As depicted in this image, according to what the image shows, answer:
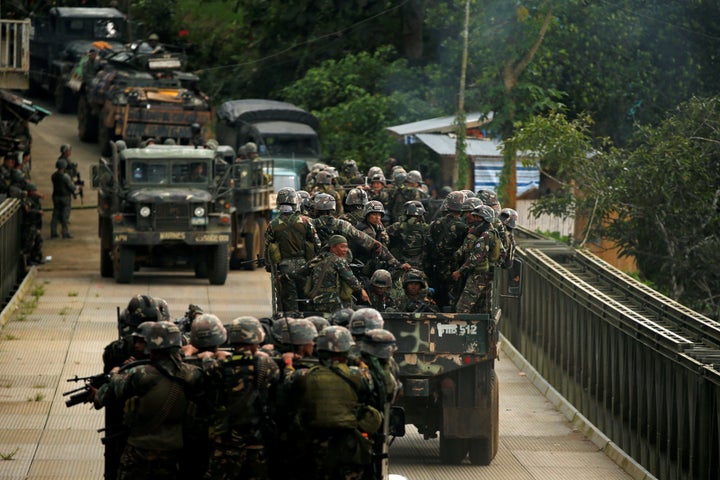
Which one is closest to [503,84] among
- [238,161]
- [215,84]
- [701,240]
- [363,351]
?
[238,161]

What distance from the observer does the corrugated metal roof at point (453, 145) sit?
29.1 m

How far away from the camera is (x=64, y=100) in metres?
44.2

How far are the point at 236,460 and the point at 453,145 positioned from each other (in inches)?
843

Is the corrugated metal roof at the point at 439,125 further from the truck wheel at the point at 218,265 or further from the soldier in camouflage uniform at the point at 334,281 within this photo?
the soldier in camouflage uniform at the point at 334,281

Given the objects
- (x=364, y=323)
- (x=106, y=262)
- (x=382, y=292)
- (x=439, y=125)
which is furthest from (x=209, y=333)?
(x=439, y=125)

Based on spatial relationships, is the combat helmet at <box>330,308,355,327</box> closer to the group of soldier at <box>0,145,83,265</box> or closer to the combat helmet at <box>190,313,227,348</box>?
the combat helmet at <box>190,313,227,348</box>

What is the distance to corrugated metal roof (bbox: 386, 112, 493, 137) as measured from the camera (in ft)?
98.4

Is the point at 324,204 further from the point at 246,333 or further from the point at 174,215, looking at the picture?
the point at 174,215

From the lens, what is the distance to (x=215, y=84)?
45750 millimetres

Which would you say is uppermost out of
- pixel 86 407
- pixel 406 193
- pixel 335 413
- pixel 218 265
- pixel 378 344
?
pixel 406 193

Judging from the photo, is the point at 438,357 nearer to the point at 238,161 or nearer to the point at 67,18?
the point at 238,161

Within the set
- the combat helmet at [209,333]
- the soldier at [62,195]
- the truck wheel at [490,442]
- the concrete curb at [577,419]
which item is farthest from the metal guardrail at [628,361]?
the soldier at [62,195]

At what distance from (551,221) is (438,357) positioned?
16345 millimetres

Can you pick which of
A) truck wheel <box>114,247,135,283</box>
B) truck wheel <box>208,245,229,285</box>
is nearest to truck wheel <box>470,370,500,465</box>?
truck wheel <box>208,245,229,285</box>
